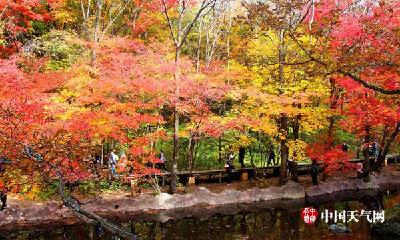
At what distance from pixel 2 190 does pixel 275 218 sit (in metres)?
10.7

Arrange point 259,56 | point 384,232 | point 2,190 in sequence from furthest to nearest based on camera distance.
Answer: point 259,56
point 2,190
point 384,232

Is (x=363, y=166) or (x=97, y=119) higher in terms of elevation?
(x=97, y=119)

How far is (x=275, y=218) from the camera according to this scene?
56.0ft

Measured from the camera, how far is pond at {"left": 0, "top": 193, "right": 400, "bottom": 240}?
14.3 m

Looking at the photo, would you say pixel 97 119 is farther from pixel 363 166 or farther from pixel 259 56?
pixel 363 166

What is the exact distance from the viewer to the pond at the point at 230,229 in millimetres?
14328

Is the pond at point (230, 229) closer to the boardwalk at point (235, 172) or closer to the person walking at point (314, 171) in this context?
the person walking at point (314, 171)

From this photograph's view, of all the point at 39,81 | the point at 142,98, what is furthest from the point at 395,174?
the point at 39,81

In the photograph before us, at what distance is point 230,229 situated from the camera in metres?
15.5

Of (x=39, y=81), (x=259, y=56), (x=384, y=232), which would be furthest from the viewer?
(x=259, y=56)

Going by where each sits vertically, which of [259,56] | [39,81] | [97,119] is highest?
[259,56]

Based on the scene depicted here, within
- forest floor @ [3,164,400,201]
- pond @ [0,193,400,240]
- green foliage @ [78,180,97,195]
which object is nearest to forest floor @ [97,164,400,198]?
forest floor @ [3,164,400,201]

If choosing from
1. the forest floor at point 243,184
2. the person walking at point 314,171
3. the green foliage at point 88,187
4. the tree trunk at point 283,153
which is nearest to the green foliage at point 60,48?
the green foliage at point 88,187

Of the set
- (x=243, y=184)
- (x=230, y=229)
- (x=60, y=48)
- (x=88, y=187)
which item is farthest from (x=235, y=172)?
(x=60, y=48)
